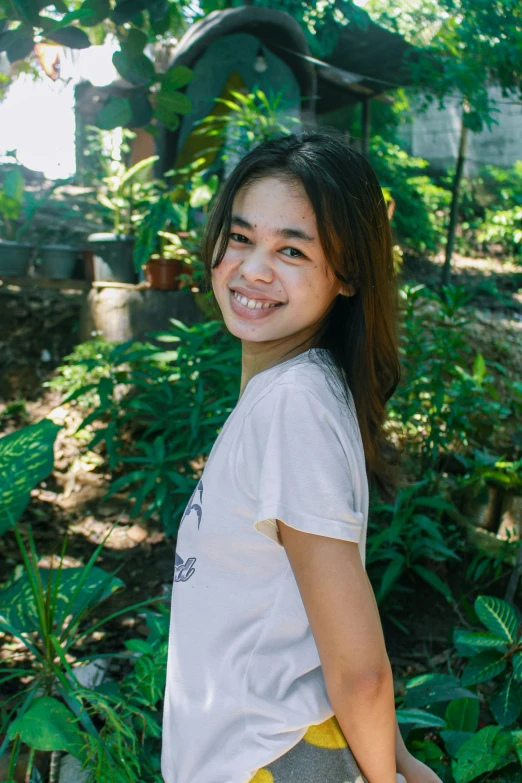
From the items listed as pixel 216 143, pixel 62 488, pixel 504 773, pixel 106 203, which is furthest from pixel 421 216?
pixel 504 773

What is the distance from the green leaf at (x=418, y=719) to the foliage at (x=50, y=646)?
65 centimetres

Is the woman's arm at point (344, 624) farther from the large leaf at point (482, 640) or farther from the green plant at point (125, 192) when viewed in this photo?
the green plant at point (125, 192)

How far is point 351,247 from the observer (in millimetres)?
1118

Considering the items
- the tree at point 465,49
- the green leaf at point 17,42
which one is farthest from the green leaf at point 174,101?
the tree at point 465,49

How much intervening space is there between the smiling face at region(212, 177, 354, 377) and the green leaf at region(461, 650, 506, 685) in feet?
3.79

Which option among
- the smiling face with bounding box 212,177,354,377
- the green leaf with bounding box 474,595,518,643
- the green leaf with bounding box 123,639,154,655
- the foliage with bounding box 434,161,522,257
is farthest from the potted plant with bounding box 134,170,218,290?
the foliage with bounding box 434,161,522,257

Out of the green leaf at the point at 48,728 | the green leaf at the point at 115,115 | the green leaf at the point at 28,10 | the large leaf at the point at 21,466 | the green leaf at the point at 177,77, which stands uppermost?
the green leaf at the point at 28,10

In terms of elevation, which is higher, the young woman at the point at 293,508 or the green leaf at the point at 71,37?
the green leaf at the point at 71,37

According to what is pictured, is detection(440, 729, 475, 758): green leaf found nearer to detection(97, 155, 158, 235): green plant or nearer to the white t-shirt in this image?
the white t-shirt

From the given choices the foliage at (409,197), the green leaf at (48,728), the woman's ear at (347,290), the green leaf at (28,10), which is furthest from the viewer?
the foliage at (409,197)

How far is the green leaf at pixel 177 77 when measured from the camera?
7.45ft

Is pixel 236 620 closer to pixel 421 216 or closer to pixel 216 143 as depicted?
pixel 216 143

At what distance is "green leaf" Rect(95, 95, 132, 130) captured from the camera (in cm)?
237

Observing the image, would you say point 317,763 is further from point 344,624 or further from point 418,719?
point 418,719
